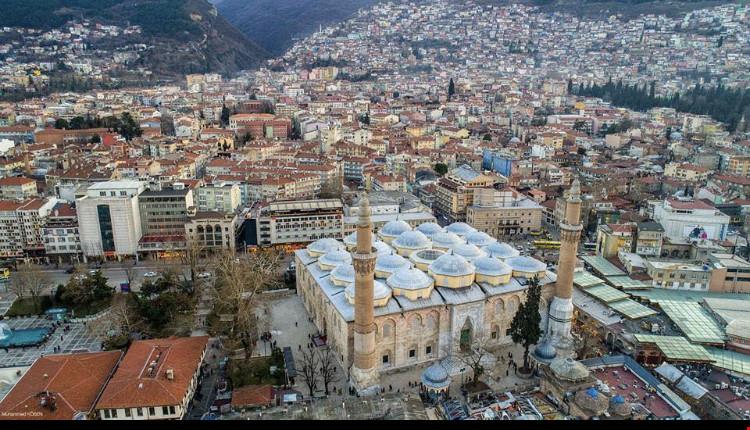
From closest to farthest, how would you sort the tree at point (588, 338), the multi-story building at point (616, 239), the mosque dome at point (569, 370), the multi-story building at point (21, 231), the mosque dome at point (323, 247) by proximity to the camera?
the mosque dome at point (569, 370), the tree at point (588, 338), the mosque dome at point (323, 247), the multi-story building at point (616, 239), the multi-story building at point (21, 231)

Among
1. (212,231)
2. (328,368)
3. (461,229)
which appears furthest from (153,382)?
(461,229)

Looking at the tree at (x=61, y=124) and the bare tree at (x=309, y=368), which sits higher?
the tree at (x=61, y=124)

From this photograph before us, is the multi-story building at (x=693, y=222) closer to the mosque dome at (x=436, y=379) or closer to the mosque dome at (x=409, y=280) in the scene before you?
the mosque dome at (x=409, y=280)

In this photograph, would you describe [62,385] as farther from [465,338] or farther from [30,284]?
[465,338]

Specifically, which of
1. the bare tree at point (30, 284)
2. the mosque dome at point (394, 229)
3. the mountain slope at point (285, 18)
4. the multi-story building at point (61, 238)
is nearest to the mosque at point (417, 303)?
the mosque dome at point (394, 229)

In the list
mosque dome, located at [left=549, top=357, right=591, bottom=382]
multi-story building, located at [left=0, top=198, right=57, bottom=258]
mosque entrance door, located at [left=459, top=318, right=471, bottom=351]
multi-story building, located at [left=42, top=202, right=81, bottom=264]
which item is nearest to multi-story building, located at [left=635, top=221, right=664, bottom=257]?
mosque entrance door, located at [left=459, top=318, right=471, bottom=351]

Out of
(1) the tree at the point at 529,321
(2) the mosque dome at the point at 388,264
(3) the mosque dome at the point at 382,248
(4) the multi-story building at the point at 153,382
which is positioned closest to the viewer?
(4) the multi-story building at the point at 153,382

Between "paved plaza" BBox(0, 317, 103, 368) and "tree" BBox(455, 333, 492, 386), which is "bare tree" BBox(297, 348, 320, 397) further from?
"paved plaza" BBox(0, 317, 103, 368)
